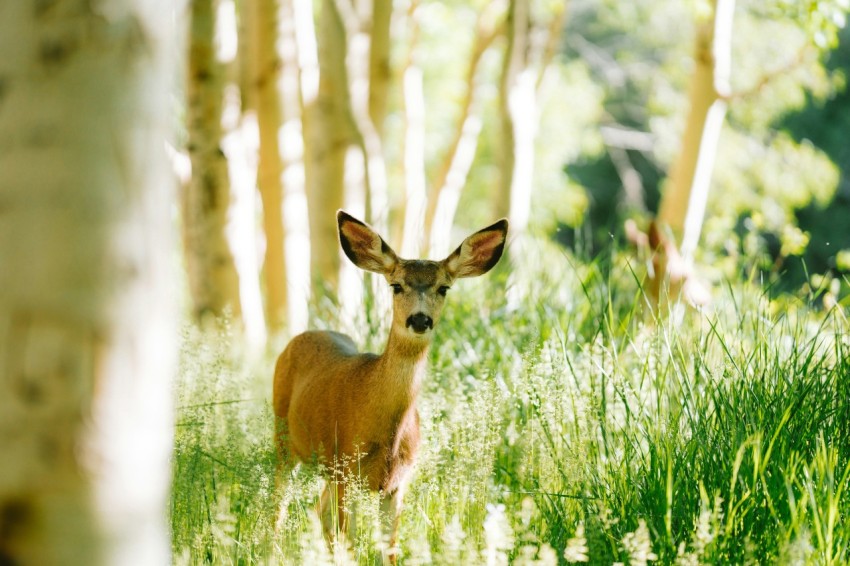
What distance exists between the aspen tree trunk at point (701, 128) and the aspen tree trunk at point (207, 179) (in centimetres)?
470

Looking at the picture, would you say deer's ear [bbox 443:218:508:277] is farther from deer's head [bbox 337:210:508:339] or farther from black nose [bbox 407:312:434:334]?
black nose [bbox 407:312:434:334]

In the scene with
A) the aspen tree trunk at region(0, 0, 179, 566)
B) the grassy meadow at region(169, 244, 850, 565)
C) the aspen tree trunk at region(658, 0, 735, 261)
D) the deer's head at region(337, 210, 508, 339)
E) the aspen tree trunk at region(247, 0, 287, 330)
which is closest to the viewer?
the aspen tree trunk at region(0, 0, 179, 566)

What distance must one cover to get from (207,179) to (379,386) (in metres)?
5.14

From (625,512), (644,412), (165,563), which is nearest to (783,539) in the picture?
(625,512)

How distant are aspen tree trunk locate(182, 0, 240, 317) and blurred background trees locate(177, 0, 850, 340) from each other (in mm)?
22

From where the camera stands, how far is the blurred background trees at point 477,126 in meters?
9.64

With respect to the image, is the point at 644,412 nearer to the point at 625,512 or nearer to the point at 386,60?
the point at 625,512

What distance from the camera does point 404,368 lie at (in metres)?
4.88

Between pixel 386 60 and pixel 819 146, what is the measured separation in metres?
19.1

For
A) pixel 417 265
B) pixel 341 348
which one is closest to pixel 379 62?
pixel 341 348

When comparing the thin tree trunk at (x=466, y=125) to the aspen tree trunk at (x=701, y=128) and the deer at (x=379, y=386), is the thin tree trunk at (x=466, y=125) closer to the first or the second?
the aspen tree trunk at (x=701, y=128)

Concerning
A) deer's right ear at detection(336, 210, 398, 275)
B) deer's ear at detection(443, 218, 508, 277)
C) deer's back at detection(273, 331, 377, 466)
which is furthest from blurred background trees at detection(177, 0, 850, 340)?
deer's back at detection(273, 331, 377, 466)

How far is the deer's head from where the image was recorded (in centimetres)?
495

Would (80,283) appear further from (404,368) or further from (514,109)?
(514,109)
